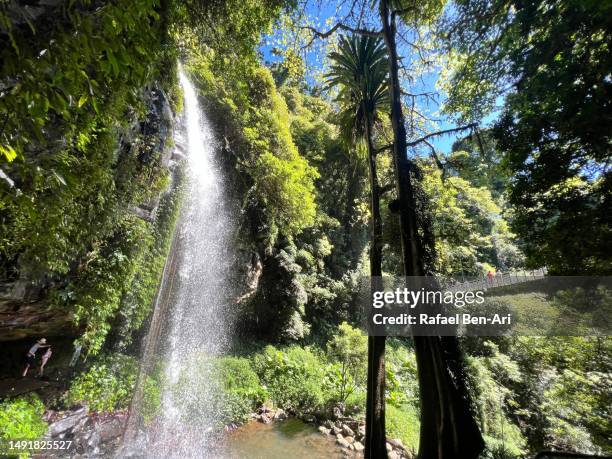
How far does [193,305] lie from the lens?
10.0 m

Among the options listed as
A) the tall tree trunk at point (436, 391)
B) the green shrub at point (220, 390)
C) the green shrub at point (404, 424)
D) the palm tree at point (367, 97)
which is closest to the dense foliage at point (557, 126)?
the palm tree at point (367, 97)

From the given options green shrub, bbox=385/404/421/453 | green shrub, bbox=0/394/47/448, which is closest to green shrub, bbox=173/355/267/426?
green shrub, bbox=0/394/47/448

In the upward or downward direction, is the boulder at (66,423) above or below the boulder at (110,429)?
above

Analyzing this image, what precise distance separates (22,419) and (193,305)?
486 cm

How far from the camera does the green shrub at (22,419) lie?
5125 mm

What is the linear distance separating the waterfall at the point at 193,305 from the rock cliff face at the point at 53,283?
1587mm

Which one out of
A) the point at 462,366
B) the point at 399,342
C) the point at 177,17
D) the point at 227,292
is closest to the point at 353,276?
the point at 399,342

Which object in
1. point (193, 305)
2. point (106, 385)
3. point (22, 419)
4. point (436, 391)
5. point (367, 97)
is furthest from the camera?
point (193, 305)

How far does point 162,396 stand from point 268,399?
3.39m

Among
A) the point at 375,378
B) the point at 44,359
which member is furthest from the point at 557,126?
the point at 44,359

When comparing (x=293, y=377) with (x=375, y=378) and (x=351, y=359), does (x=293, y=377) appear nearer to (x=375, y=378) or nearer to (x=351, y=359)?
(x=351, y=359)

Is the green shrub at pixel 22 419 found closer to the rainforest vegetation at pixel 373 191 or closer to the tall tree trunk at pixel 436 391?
the rainforest vegetation at pixel 373 191

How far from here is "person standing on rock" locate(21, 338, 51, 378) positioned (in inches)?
256

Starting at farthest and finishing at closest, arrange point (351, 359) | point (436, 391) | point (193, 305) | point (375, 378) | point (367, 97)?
1. point (351, 359)
2. point (193, 305)
3. point (367, 97)
4. point (375, 378)
5. point (436, 391)
